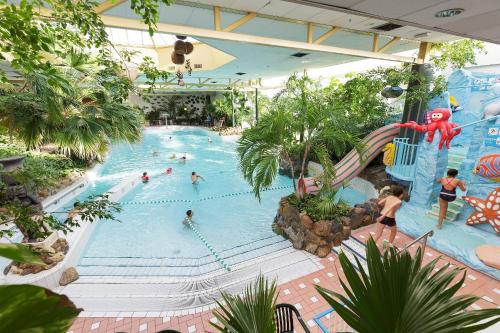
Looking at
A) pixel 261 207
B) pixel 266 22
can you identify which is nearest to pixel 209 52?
pixel 266 22

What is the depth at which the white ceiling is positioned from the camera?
5.41ft

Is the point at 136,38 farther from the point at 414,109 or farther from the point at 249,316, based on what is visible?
the point at 249,316

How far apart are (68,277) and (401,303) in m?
4.75

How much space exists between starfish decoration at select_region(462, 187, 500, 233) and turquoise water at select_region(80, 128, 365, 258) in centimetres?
366

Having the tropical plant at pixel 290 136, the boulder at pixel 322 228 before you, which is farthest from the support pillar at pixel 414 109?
the boulder at pixel 322 228

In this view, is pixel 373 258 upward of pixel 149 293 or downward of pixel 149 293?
upward

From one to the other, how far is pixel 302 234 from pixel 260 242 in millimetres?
1079

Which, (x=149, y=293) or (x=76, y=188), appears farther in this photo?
(x=76, y=188)

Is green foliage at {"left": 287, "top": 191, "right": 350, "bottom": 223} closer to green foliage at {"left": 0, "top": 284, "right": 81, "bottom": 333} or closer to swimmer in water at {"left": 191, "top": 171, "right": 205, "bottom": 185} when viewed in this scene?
green foliage at {"left": 0, "top": 284, "right": 81, "bottom": 333}

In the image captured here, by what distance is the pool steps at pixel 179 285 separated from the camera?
3.34 metres

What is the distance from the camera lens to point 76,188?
8.02m

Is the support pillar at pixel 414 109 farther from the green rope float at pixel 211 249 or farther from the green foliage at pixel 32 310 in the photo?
the green foliage at pixel 32 310

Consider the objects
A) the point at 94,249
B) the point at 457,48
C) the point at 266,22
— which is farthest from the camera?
the point at 457,48

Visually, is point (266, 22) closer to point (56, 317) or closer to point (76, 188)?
point (56, 317)
